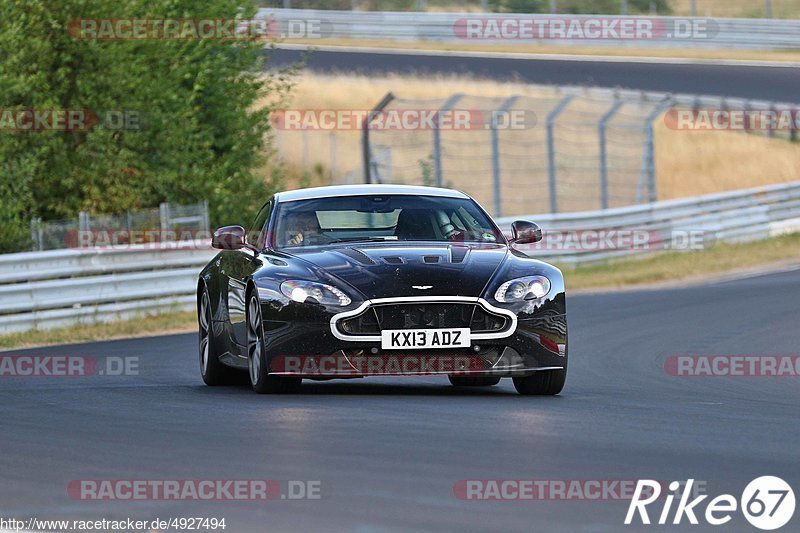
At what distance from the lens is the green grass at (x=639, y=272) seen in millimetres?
18938

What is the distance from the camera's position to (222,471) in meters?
7.04

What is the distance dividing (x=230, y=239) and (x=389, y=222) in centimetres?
109

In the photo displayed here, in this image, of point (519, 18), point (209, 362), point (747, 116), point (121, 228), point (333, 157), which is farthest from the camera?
point (519, 18)

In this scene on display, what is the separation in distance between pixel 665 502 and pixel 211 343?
244 inches

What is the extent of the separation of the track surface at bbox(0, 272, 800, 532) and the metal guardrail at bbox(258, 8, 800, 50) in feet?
112

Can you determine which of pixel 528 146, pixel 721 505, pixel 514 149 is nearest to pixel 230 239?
pixel 721 505

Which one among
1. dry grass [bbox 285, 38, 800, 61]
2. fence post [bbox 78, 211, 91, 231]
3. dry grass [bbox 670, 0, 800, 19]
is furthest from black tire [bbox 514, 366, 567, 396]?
dry grass [bbox 670, 0, 800, 19]

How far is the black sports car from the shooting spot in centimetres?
970

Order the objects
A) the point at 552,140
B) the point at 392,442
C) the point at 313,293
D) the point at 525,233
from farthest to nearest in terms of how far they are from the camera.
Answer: the point at 552,140
the point at 525,233
the point at 313,293
the point at 392,442

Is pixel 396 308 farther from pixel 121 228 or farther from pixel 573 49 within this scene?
pixel 573 49

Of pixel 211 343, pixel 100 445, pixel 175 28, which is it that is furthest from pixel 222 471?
pixel 175 28

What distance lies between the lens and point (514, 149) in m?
39.3

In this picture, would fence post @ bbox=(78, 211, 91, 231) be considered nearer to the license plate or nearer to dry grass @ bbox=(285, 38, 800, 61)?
the license plate

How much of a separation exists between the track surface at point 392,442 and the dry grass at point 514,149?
2446cm
